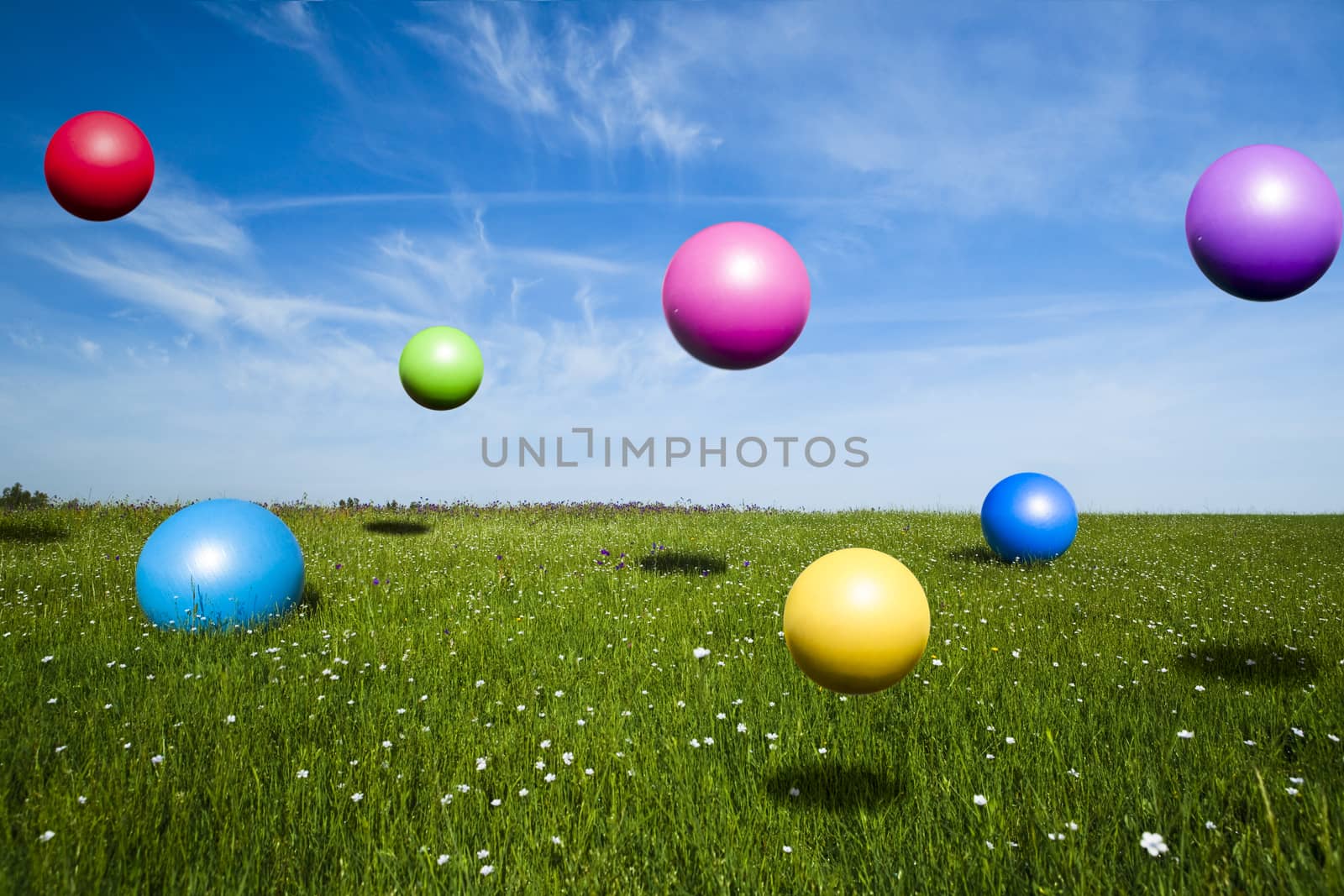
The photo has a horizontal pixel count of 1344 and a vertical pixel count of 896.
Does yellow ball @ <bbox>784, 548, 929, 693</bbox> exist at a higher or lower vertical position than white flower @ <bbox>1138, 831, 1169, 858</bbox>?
higher

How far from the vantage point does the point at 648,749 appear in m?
4.52

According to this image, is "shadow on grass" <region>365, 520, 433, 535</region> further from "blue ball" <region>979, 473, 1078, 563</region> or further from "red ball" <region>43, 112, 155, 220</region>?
"blue ball" <region>979, 473, 1078, 563</region>

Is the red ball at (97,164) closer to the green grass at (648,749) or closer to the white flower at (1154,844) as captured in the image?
the green grass at (648,749)

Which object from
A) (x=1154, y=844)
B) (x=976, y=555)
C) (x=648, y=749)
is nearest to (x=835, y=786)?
(x=648, y=749)

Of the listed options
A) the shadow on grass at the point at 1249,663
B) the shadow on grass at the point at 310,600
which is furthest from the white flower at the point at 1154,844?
the shadow on grass at the point at 310,600

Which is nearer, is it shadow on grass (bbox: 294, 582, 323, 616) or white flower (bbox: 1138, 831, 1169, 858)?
white flower (bbox: 1138, 831, 1169, 858)

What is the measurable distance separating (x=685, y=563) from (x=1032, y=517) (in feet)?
18.0

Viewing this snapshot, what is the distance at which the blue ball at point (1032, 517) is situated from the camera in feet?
38.8

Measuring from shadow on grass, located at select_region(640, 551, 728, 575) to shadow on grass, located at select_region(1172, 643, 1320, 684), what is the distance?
5472mm

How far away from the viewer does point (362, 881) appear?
135 inches

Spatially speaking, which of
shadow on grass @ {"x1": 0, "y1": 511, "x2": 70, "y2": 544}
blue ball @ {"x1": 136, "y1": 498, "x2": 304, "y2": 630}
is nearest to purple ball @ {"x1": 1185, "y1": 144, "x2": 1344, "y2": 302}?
blue ball @ {"x1": 136, "y1": 498, "x2": 304, "y2": 630}

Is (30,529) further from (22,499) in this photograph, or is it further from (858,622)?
(858,622)

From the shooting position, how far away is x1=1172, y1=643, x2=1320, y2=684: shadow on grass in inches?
252

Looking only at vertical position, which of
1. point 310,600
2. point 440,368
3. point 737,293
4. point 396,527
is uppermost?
point 440,368
